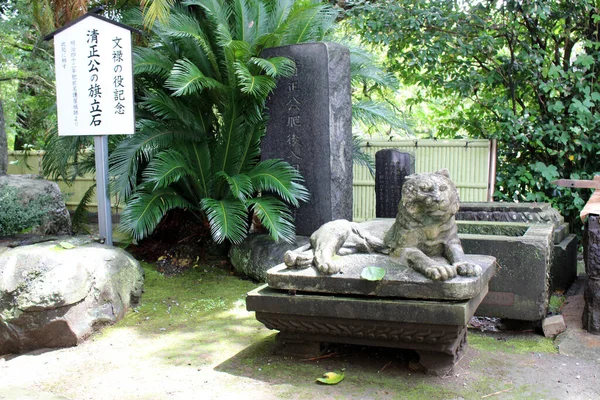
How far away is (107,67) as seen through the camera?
5.92m

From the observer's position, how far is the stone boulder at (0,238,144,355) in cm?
452

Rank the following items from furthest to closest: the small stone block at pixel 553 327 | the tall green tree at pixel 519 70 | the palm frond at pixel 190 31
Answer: the tall green tree at pixel 519 70 → the palm frond at pixel 190 31 → the small stone block at pixel 553 327

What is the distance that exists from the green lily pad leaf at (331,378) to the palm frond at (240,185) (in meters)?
2.81

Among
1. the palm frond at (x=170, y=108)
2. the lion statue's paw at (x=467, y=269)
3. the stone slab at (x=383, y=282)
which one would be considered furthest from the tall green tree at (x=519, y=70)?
the lion statue's paw at (x=467, y=269)

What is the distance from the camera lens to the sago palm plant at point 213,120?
6.19m

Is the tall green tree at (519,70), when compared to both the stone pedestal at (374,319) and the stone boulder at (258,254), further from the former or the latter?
the stone pedestal at (374,319)

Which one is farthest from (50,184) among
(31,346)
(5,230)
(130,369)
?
(130,369)

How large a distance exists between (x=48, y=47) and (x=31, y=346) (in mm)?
9002

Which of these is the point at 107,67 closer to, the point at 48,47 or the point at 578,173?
the point at 578,173

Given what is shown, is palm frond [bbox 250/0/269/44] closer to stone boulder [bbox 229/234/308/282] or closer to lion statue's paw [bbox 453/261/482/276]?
stone boulder [bbox 229/234/308/282]

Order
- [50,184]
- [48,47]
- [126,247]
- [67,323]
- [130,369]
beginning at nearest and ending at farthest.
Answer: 1. [130,369]
2. [67,323]
3. [50,184]
4. [126,247]
5. [48,47]

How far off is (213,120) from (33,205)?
235cm

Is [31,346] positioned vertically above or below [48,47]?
below

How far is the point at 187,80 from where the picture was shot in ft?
20.0
